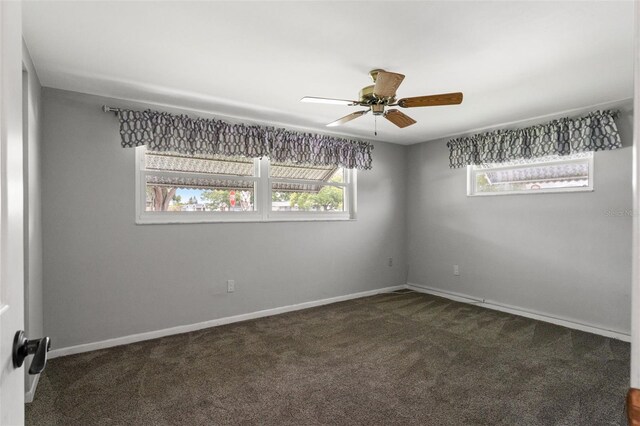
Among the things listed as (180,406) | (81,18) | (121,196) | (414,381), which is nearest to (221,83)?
(81,18)

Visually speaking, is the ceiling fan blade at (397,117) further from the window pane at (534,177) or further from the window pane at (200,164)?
the window pane at (534,177)

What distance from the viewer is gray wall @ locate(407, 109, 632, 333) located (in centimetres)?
338

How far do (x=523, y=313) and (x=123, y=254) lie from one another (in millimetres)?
4407

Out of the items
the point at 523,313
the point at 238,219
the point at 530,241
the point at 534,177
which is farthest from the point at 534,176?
the point at 238,219

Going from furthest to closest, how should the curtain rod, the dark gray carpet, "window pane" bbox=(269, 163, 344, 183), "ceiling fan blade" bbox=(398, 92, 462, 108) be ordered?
"window pane" bbox=(269, 163, 344, 183), the curtain rod, "ceiling fan blade" bbox=(398, 92, 462, 108), the dark gray carpet

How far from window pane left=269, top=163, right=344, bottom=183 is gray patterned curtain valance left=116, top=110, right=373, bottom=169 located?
164mm

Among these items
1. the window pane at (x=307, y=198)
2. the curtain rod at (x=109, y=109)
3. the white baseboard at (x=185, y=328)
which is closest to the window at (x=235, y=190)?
the window pane at (x=307, y=198)

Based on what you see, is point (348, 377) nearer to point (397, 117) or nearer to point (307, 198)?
point (397, 117)

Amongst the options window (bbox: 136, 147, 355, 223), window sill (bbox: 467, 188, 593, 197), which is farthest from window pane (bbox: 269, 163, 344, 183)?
window sill (bbox: 467, 188, 593, 197)

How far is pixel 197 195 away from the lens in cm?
375

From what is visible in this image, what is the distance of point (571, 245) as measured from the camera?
369 cm

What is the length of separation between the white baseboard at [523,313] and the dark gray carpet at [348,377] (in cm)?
14

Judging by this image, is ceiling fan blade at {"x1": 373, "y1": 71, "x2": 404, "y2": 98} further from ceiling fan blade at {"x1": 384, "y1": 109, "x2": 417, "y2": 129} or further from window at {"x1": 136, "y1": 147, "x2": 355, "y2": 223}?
window at {"x1": 136, "y1": 147, "x2": 355, "y2": 223}

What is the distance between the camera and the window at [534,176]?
3670 mm
